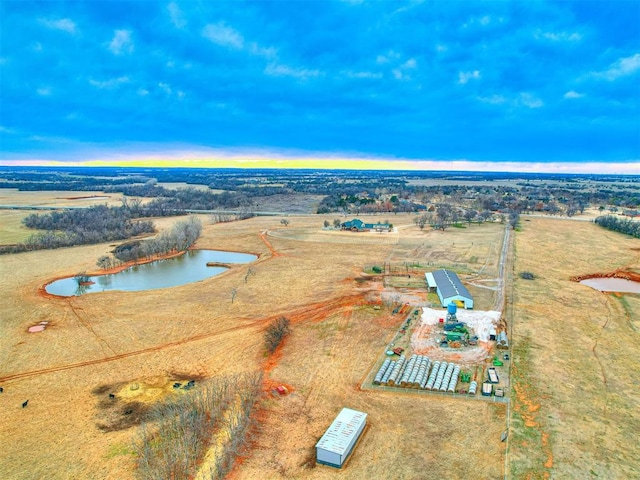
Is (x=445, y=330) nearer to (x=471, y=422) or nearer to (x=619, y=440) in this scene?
(x=471, y=422)

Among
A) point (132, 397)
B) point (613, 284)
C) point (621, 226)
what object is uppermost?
point (621, 226)

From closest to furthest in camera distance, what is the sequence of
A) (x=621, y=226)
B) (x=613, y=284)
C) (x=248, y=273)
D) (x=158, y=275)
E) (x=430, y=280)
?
(x=430, y=280) → (x=613, y=284) → (x=248, y=273) → (x=158, y=275) → (x=621, y=226)

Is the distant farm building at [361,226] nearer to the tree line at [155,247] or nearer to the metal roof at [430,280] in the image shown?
the tree line at [155,247]

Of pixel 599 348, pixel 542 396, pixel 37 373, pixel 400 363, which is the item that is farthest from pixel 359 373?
pixel 37 373

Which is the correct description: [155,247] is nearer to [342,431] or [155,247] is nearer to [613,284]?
[342,431]

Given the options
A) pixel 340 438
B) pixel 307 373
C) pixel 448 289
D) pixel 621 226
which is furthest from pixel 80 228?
pixel 621 226

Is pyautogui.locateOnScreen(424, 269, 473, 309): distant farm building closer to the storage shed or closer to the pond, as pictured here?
the storage shed
